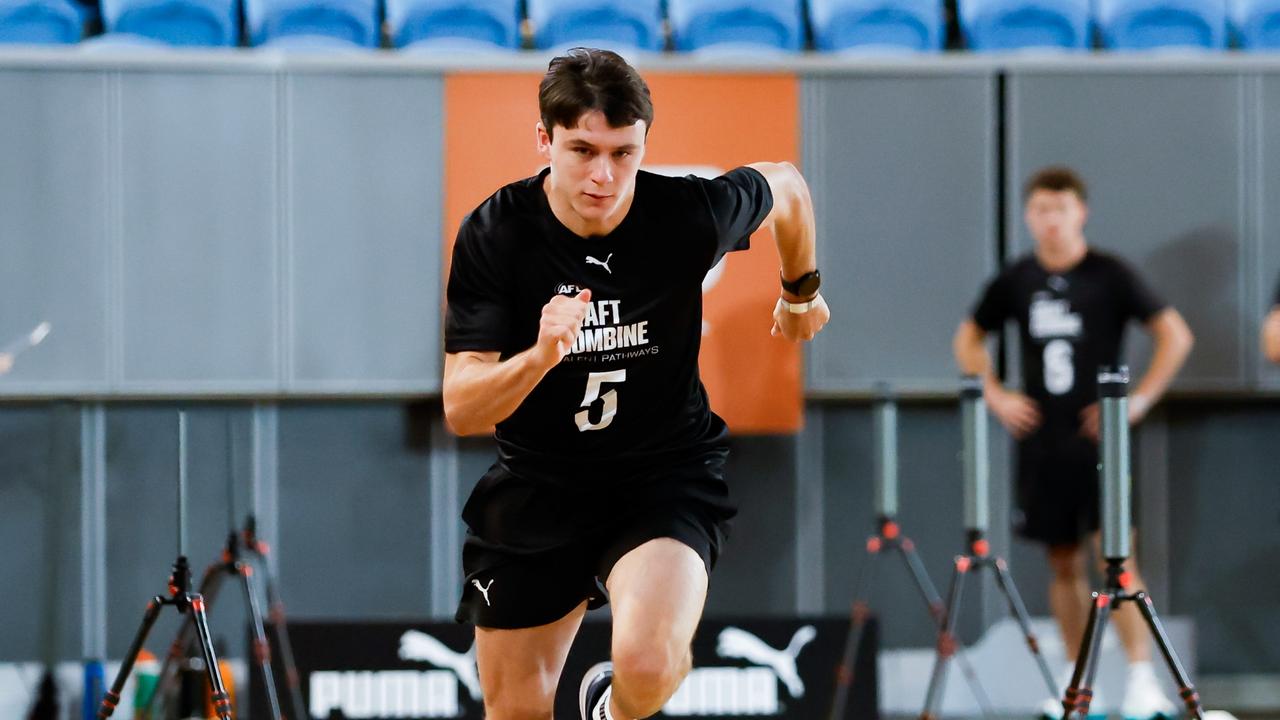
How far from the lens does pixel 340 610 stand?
7.25m

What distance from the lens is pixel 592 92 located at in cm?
340

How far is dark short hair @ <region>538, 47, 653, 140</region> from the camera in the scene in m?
3.39

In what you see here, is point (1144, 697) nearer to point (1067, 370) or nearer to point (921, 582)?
point (921, 582)

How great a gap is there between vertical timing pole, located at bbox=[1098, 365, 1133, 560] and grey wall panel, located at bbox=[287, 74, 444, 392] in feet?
11.2

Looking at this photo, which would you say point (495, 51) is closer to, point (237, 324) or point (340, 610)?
point (237, 324)

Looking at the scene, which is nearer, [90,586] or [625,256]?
[625,256]

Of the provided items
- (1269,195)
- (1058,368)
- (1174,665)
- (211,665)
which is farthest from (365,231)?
(1269,195)

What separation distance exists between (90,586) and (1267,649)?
566 cm

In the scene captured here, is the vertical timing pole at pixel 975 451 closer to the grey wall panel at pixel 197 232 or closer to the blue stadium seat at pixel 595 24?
the blue stadium seat at pixel 595 24

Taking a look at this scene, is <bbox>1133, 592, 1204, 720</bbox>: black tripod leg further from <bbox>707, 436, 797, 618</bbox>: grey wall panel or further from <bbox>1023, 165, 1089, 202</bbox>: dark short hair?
<bbox>707, 436, 797, 618</bbox>: grey wall panel

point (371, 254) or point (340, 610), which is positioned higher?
point (371, 254)

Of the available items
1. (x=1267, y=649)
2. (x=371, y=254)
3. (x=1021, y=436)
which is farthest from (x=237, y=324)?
(x=1267, y=649)

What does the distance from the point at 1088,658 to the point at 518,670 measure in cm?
185

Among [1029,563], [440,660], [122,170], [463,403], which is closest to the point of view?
[463,403]
